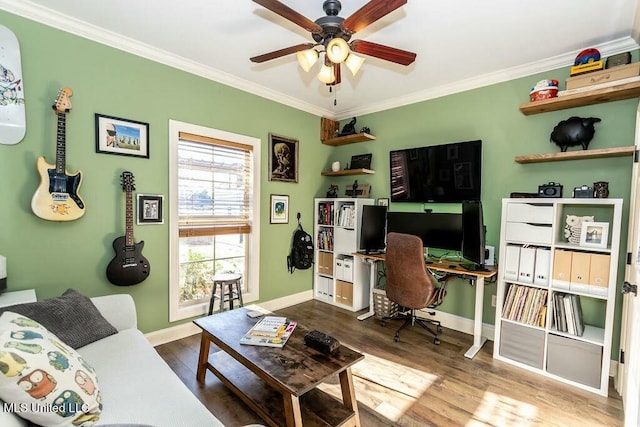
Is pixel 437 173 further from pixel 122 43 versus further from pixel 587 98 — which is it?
pixel 122 43

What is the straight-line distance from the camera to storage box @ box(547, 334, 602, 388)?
211 centimetres

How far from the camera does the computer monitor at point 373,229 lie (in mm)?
3574

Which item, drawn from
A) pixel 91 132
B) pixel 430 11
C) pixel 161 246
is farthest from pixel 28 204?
pixel 430 11

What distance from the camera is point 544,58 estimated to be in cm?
258

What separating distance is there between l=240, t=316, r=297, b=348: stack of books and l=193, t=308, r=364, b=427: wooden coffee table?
0.12 feet

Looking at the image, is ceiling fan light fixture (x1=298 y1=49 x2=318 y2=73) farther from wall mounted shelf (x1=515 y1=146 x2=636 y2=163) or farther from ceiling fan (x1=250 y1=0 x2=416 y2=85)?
wall mounted shelf (x1=515 y1=146 x2=636 y2=163)

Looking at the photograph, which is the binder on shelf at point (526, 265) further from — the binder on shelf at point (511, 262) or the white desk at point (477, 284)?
the white desk at point (477, 284)

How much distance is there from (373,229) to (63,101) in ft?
10.2

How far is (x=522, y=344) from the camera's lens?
2.42 m

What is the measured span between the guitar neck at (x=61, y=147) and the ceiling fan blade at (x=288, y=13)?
69.6 inches

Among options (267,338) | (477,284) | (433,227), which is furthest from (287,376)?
(433,227)

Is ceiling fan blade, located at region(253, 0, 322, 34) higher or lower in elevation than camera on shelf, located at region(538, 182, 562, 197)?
higher

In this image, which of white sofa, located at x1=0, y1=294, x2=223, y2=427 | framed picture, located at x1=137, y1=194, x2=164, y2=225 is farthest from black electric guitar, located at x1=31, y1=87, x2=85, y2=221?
white sofa, located at x1=0, y1=294, x2=223, y2=427

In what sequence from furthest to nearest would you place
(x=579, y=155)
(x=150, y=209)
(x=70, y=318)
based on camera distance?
(x=150, y=209) < (x=579, y=155) < (x=70, y=318)
